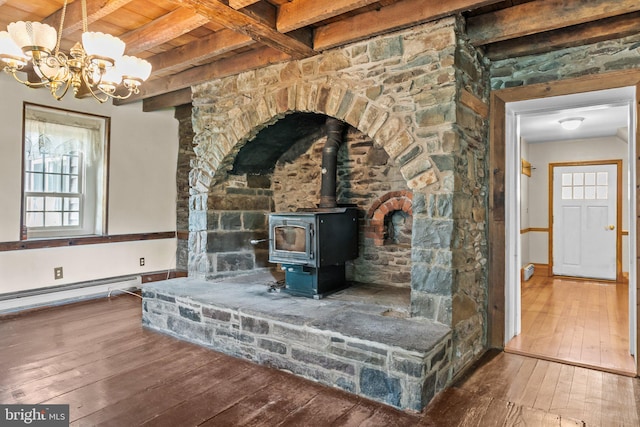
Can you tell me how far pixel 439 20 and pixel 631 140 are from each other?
5.64ft

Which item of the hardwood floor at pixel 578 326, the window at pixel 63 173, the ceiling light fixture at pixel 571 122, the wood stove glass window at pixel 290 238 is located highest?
the ceiling light fixture at pixel 571 122

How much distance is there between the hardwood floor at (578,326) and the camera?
313 centimetres

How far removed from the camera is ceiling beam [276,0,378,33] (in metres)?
2.52

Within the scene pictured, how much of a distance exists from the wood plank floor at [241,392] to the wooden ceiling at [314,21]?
2403 mm

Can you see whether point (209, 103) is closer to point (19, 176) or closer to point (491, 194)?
point (19, 176)

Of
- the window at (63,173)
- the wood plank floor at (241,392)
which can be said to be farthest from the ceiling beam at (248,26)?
the window at (63,173)

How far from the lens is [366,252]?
4145 mm

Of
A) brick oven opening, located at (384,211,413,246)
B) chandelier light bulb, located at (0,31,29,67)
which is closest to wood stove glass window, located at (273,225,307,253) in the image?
brick oven opening, located at (384,211,413,246)

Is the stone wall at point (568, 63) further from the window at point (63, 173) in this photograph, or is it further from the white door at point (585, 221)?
the window at point (63, 173)

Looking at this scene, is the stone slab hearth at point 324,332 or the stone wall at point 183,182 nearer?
the stone slab hearth at point 324,332

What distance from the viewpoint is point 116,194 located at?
520 centimetres

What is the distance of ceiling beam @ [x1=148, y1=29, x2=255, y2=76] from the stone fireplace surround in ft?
1.52

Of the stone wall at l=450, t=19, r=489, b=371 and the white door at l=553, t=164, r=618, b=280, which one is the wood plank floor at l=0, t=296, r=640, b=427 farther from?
the white door at l=553, t=164, r=618, b=280

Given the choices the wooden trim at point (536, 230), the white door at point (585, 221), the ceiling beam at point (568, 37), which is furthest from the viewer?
the wooden trim at point (536, 230)
